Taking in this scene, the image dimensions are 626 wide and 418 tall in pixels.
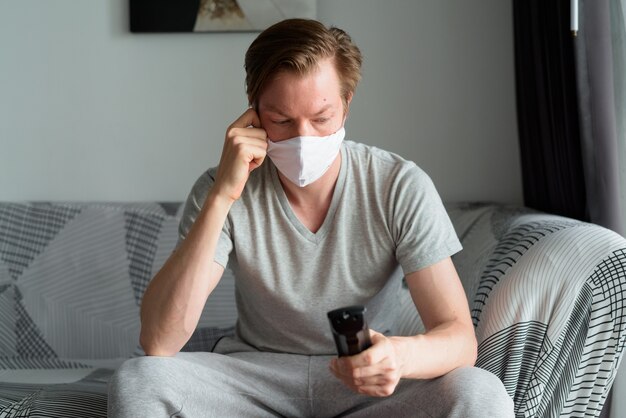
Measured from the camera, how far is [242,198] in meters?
1.69

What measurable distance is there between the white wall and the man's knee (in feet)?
4.39

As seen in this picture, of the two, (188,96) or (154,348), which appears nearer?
(154,348)

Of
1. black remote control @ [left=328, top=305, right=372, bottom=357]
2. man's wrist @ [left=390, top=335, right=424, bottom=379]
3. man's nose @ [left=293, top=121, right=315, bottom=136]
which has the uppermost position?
man's nose @ [left=293, top=121, right=315, bottom=136]

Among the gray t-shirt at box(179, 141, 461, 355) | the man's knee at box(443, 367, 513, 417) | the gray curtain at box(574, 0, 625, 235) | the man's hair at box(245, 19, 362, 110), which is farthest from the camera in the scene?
the gray curtain at box(574, 0, 625, 235)

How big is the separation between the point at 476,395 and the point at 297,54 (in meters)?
0.67

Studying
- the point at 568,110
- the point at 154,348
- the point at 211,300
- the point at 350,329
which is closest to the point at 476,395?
the point at 350,329

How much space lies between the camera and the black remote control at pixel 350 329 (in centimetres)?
119

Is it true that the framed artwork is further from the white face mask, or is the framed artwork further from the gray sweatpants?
the gray sweatpants

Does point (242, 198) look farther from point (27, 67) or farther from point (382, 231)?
point (27, 67)

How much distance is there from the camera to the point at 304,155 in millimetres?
Answer: 1562

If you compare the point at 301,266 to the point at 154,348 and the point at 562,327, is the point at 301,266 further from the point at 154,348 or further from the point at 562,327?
the point at 562,327

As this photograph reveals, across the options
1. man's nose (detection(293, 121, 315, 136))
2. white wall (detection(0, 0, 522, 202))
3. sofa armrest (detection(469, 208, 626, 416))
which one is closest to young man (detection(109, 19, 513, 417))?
man's nose (detection(293, 121, 315, 136))

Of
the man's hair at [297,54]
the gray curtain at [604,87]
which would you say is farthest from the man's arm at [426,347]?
the gray curtain at [604,87]

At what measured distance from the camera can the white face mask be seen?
1.56m
